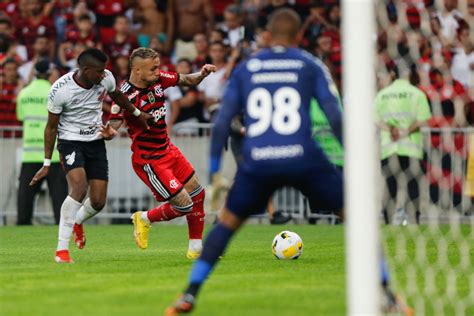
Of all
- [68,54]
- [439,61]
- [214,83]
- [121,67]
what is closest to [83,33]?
[68,54]

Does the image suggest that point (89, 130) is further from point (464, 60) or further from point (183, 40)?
point (183, 40)

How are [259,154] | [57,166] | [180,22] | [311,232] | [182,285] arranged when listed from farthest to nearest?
1. [180,22]
2. [57,166]
3. [311,232]
4. [182,285]
5. [259,154]

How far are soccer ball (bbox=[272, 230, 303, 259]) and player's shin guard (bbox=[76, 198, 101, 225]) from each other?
2028mm

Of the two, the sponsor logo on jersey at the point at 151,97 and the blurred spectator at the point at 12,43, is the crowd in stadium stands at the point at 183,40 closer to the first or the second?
the blurred spectator at the point at 12,43

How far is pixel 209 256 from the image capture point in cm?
755

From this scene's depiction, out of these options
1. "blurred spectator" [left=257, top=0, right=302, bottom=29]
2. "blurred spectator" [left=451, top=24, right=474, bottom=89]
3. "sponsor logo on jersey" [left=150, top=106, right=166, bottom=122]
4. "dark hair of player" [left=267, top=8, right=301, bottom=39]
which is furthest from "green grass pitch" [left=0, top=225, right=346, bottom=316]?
"blurred spectator" [left=257, top=0, right=302, bottom=29]

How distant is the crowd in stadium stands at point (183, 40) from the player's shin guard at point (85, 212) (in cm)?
480

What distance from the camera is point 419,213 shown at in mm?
16734

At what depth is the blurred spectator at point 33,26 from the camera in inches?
835

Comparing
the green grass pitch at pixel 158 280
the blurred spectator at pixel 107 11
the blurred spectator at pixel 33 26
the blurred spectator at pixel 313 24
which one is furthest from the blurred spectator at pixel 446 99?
the blurred spectator at pixel 33 26

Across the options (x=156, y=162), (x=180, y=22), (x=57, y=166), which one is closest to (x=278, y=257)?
(x=156, y=162)

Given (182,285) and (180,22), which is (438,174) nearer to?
(180,22)

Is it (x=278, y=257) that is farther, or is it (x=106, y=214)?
(x=106, y=214)

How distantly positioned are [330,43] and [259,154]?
1176 cm
